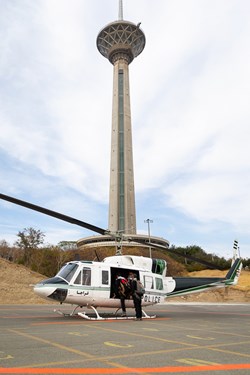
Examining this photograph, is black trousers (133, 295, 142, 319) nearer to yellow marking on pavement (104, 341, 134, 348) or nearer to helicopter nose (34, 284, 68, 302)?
helicopter nose (34, 284, 68, 302)

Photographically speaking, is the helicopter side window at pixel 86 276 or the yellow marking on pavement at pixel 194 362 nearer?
the yellow marking on pavement at pixel 194 362

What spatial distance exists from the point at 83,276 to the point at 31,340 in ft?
21.6

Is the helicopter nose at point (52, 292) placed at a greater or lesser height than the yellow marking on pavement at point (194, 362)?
greater

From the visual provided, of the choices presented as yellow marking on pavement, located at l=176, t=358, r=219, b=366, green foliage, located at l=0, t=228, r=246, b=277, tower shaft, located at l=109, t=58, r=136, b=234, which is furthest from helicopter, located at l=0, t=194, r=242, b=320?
tower shaft, located at l=109, t=58, r=136, b=234

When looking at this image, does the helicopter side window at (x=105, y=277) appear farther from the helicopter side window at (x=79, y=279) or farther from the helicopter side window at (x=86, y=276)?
the helicopter side window at (x=79, y=279)

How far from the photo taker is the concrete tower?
80.2m

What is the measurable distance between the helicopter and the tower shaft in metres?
59.5

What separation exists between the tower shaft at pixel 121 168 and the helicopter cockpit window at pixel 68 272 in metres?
62.7

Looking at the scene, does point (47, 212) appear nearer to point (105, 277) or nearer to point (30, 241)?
point (105, 277)

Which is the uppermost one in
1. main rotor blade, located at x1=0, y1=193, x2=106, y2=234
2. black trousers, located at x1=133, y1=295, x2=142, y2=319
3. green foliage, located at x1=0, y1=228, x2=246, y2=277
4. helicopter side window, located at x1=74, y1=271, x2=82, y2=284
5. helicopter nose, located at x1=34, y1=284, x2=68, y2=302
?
green foliage, located at x1=0, y1=228, x2=246, y2=277

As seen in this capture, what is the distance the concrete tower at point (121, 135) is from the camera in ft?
263

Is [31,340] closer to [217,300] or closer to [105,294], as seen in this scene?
[105,294]

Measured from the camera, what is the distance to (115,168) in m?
81.9

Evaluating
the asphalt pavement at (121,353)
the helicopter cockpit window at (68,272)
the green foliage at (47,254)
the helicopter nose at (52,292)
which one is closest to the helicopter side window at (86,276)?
the helicopter cockpit window at (68,272)
